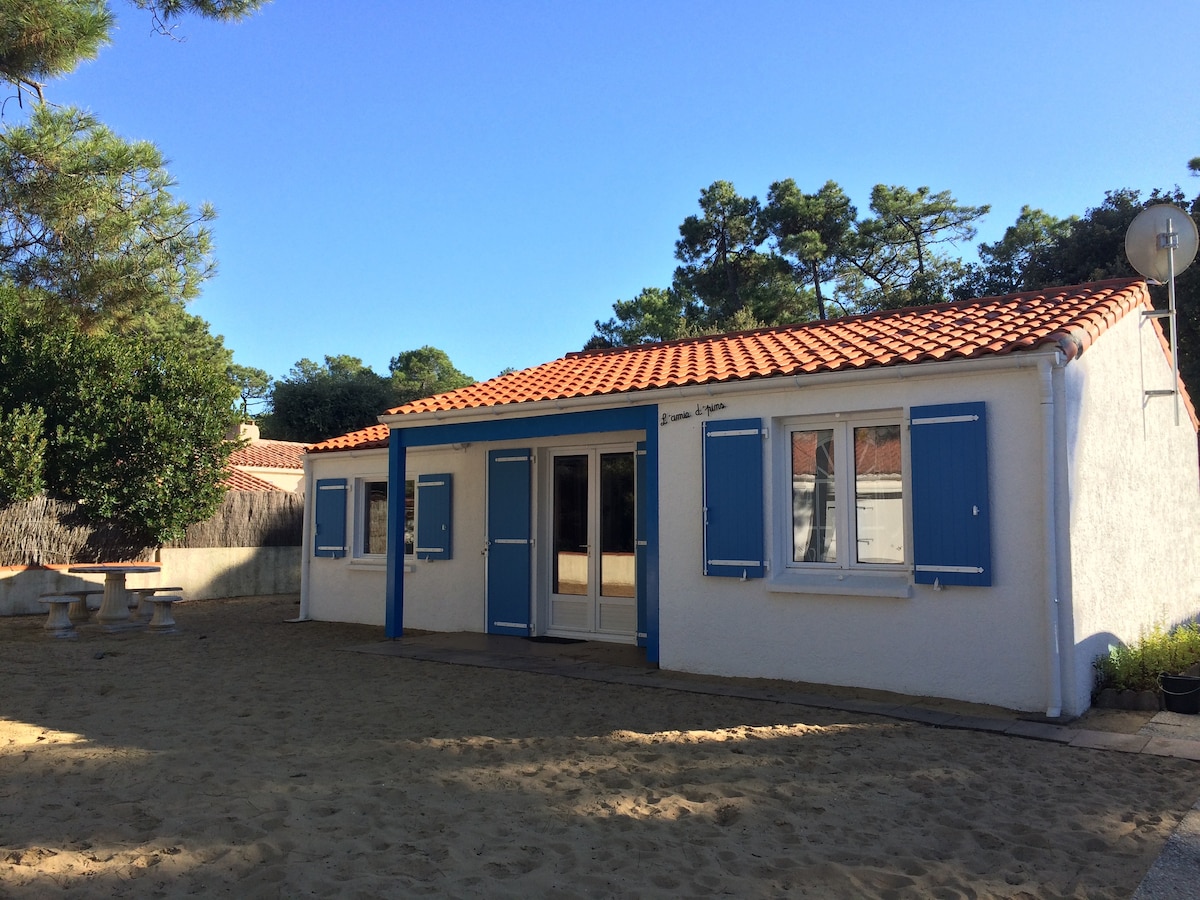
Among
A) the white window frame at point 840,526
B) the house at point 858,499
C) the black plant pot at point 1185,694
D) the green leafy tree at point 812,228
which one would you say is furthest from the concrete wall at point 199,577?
the green leafy tree at point 812,228

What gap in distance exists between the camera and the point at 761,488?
771 centimetres

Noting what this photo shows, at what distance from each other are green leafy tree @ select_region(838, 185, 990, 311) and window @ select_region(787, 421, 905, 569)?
86.3 feet

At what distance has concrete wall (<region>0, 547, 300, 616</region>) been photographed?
13.8m

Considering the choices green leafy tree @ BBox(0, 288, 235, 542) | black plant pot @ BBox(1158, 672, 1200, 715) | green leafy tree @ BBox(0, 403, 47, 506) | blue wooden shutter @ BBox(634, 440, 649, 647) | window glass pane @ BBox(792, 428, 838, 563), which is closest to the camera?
black plant pot @ BBox(1158, 672, 1200, 715)

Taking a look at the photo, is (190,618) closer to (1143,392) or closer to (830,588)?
(830,588)

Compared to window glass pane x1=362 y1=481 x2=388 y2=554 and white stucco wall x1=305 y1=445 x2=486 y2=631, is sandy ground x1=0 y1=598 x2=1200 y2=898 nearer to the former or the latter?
white stucco wall x1=305 y1=445 x2=486 y2=631

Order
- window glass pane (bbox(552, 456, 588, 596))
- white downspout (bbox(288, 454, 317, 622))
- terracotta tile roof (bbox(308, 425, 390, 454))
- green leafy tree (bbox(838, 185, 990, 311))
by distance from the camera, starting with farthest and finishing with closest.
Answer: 1. green leafy tree (bbox(838, 185, 990, 311))
2. white downspout (bbox(288, 454, 317, 622))
3. terracotta tile roof (bbox(308, 425, 390, 454))
4. window glass pane (bbox(552, 456, 588, 596))

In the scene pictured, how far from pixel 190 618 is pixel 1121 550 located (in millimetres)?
12513

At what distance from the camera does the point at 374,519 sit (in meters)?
12.4

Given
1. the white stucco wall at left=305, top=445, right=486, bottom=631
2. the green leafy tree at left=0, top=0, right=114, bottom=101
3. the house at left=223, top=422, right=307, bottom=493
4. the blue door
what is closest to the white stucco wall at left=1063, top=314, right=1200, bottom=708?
the blue door

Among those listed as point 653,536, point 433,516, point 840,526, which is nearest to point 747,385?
point 840,526

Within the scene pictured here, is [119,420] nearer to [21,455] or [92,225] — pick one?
[21,455]

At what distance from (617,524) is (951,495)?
162 inches

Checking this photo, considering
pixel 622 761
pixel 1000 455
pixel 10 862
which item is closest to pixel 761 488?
pixel 1000 455
